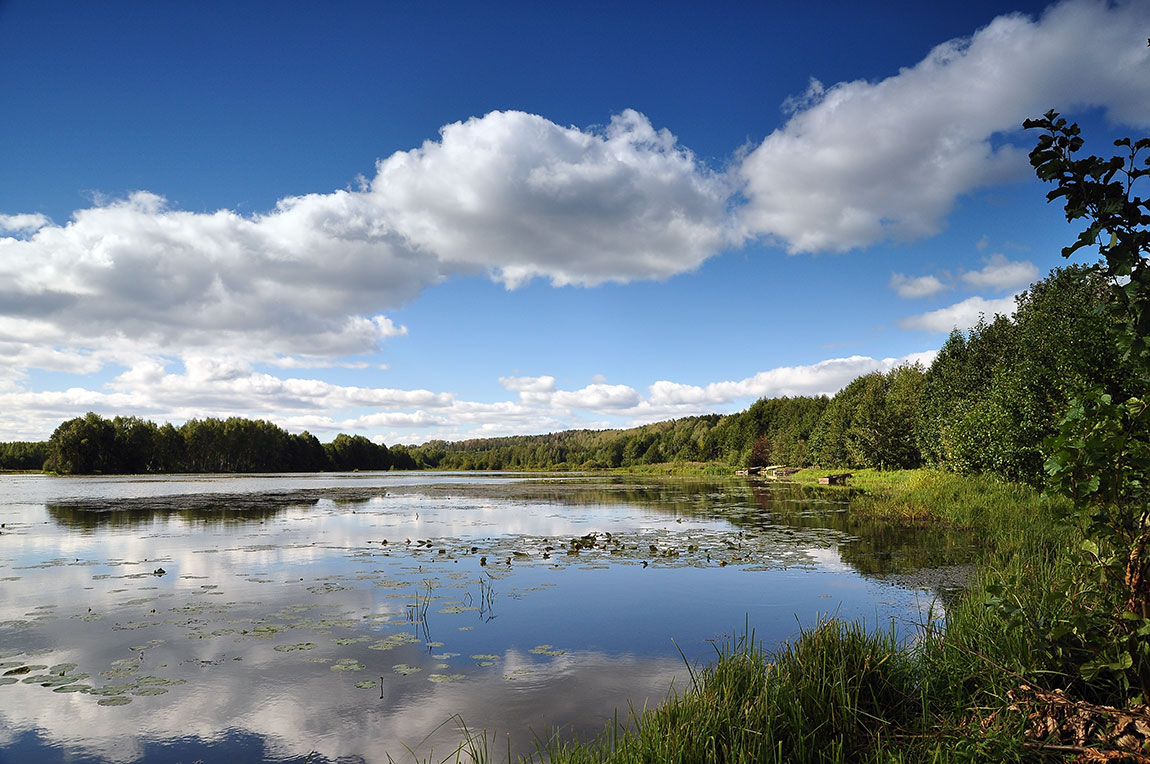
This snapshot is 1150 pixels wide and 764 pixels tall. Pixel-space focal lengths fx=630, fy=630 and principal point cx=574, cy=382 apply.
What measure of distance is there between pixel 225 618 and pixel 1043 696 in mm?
10410

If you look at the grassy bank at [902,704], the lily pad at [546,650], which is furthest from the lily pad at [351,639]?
the grassy bank at [902,704]

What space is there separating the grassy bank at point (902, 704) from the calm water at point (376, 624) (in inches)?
53.1

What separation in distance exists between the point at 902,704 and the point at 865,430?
52.5m

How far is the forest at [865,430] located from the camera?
22.7 metres

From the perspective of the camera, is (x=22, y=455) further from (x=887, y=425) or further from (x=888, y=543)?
(x=888, y=543)

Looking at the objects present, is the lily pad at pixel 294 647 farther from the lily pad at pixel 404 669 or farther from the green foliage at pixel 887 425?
the green foliage at pixel 887 425

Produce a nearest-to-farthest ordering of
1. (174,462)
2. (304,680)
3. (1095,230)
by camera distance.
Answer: (1095,230)
(304,680)
(174,462)

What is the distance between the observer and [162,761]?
212 inches

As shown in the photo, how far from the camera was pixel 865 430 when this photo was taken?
53406 millimetres

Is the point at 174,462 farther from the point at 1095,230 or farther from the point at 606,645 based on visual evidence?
the point at 1095,230

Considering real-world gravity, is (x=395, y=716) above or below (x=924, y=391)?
below

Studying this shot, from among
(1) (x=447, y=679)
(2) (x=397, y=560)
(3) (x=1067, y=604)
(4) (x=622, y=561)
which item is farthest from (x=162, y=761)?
(4) (x=622, y=561)

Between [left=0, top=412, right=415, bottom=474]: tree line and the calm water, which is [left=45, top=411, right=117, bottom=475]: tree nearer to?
[left=0, top=412, right=415, bottom=474]: tree line

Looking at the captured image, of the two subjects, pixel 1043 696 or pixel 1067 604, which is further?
pixel 1067 604
